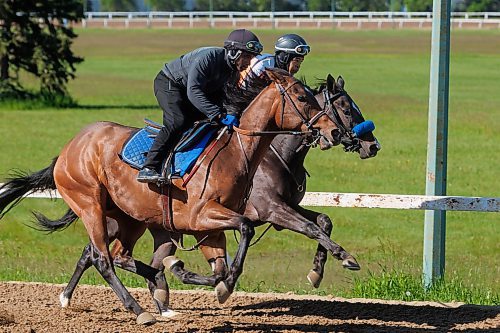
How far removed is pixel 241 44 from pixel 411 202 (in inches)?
87.6

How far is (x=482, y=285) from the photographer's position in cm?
980

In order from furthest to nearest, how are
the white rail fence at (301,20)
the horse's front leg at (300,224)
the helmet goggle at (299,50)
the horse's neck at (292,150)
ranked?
the white rail fence at (301,20), the horse's neck at (292,150), the helmet goggle at (299,50), the horse's front leg at (300,224)

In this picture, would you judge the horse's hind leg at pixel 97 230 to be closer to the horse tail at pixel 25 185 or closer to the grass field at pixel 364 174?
the horse tail at pixel 25 185

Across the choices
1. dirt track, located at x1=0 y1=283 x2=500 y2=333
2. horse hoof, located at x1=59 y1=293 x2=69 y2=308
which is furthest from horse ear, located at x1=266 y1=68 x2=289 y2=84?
horse hoof, located at x1=59 y1=293 x2=69 y2=308

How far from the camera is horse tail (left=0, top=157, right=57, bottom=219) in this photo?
9.01 m

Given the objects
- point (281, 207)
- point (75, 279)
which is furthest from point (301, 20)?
point (75, 279)

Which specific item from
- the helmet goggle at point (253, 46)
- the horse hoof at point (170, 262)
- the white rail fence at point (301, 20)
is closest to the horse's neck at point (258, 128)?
the helmet goggle at point (253, 46)

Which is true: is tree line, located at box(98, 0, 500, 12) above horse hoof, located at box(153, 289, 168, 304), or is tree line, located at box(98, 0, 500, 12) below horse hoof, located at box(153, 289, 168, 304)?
below

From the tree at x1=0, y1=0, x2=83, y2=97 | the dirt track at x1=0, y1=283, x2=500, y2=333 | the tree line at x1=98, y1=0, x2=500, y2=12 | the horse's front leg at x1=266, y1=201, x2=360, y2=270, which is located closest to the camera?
the dirt track at x1=0, y1=283, x2=500, y2=333

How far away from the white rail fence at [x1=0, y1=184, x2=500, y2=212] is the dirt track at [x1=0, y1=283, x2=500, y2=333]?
2.64ft

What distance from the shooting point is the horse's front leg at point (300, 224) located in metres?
7.84

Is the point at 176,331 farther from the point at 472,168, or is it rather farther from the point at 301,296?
the point at 472,168

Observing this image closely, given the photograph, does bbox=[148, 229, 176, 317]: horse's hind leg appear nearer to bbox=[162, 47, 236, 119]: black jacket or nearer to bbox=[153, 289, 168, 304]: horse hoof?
bbox=[153, 289, 168, 304]: horse hoof

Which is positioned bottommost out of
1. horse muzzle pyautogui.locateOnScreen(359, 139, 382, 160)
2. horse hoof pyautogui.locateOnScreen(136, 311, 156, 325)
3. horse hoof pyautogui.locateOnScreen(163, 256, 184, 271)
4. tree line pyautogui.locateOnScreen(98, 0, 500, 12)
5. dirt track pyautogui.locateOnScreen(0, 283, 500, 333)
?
tree line pyautogui.locateOnScreen(98, 0, 500, 12)
